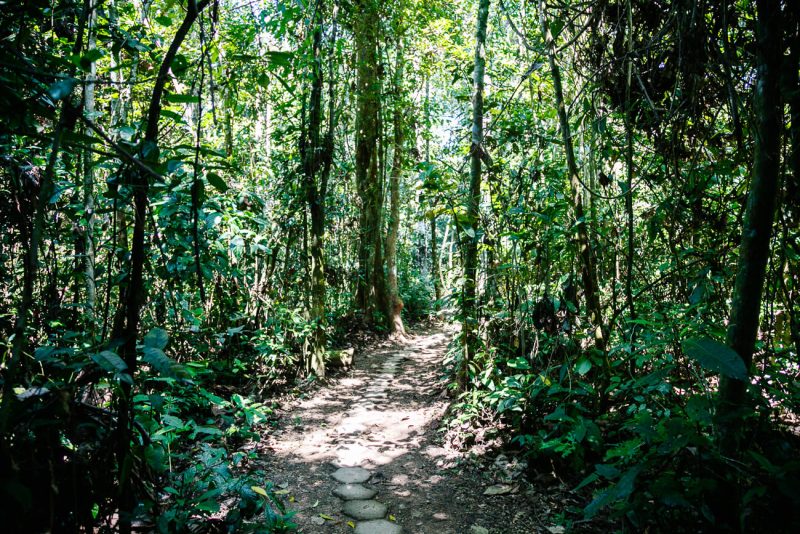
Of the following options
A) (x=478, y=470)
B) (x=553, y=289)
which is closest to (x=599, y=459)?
(x=478, y=470)

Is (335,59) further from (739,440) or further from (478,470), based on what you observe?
(739,440)

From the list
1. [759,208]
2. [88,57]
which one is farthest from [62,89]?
[759,208]

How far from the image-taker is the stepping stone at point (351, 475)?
396cm

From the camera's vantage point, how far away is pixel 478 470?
4004 millimetres

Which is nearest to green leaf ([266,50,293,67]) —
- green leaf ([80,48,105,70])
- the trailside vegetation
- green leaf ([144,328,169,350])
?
the trailside vegetation

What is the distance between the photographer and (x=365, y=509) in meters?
3.48

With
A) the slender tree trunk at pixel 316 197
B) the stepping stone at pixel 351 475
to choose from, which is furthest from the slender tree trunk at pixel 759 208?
the slender tree trunk at pixel 316 197

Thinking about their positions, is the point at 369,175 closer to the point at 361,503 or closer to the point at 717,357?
the point at 361,503

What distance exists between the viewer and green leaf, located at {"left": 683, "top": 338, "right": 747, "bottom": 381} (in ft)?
5.75

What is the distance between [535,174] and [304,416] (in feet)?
12.5

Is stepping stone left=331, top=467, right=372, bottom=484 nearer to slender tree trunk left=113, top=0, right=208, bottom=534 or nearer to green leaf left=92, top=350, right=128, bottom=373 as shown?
slender tree trunk left=113, top=0, right=208, bottom=534

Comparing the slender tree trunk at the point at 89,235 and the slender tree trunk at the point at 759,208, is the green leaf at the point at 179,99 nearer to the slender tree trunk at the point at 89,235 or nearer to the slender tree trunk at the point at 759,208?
the slender tree trunk at the point at 759,208

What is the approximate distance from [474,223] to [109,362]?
4.18 meters

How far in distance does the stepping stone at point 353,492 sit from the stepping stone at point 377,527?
36 cm
